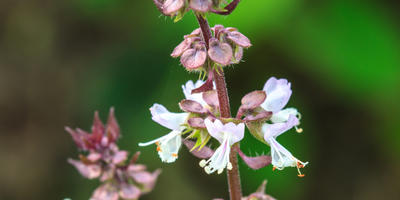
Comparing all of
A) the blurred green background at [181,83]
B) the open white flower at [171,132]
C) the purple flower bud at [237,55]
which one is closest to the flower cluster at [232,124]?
the open white flower at [171,132]

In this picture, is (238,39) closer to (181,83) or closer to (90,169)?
(90,169)

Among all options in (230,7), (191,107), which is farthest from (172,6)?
(191,107)

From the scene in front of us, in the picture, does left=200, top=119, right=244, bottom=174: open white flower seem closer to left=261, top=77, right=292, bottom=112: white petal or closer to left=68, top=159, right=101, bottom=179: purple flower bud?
left=261, top=77, right=292, bottom=112: white petal

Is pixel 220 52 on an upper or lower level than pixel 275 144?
upper

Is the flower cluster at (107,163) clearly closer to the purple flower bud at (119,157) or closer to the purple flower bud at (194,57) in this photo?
the purple flower bud at (119,157)

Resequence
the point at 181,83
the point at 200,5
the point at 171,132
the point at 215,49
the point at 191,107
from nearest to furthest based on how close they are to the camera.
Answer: the point at 200,5 → the point at 215,49 → the point at 191,107 → the point at 171,132 → the point at 181,83

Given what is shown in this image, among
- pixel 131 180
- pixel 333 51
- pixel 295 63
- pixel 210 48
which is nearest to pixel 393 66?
pixel 333 51

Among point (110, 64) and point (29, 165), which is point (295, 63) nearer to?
point (110, 64)
